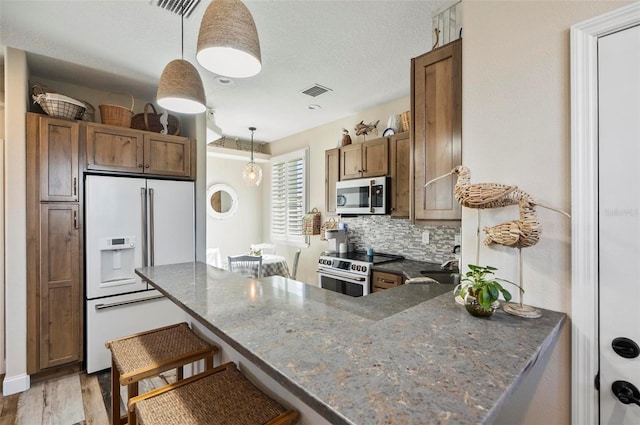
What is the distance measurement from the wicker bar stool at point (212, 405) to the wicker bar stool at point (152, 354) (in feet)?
0.75

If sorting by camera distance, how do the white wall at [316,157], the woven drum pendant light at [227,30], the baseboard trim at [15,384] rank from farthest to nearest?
the white wall at [316,157], the baseboard trim at [15,384], the woven drum pendant light at [227,30]

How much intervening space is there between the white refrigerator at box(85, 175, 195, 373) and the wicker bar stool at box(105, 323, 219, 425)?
4.52 feet

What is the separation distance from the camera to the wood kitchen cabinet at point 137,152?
282cm

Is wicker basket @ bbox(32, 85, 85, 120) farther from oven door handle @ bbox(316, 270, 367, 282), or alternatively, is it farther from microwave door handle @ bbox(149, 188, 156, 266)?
oven door handle @ bbox(316, 270, 367, 282)

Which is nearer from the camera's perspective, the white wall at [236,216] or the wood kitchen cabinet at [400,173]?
the wood kitchen cabinet at [400,173]

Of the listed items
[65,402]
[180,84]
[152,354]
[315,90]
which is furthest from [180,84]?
[65,402]

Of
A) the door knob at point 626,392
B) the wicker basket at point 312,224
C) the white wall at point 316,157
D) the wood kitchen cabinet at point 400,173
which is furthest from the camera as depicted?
the wicker basket at point 312,224

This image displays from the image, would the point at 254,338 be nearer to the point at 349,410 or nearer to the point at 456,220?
the point at 349,410

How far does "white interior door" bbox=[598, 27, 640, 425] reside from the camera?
961 millimetres

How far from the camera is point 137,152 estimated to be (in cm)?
302

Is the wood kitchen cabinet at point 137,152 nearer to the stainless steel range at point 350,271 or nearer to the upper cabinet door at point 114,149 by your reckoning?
the upper cabinet door at point 114,149

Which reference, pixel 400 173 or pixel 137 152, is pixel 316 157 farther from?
pixel 137 152

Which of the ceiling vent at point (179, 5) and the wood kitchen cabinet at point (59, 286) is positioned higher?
the ceiling vent at point (179, 5)

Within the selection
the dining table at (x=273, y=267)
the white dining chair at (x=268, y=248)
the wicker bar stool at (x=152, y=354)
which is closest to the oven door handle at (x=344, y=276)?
the dining table at (x=273, y=267)
